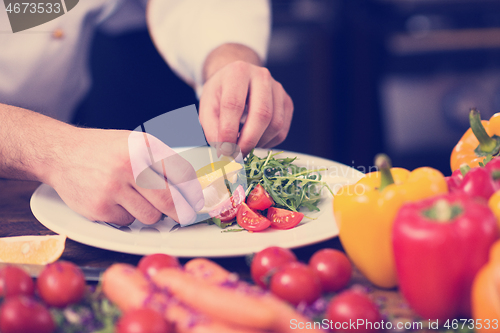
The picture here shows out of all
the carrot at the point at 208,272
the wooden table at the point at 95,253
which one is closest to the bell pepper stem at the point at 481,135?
the wooden table at the point at 95,253

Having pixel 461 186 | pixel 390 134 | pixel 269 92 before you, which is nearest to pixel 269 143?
pixel 269 92

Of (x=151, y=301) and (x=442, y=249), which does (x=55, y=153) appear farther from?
(x=442, y=249)

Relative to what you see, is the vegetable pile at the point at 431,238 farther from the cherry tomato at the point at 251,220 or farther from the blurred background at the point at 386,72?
the blurred background at the point at 386,72

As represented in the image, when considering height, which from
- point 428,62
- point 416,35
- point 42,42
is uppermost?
point 42,42

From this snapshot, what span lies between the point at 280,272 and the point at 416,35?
3177mm

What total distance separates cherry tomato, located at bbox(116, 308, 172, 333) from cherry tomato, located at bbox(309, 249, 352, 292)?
13.2 inches

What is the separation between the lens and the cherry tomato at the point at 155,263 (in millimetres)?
812

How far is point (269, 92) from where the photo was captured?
4.80 ft

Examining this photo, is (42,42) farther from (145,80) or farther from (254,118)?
(254,118)

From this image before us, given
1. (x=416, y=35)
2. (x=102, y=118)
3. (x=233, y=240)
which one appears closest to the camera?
(x=233, y=240)

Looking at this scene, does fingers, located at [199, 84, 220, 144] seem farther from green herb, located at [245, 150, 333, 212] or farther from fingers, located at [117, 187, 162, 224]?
fingers, located at [117, 187, 162, 224]

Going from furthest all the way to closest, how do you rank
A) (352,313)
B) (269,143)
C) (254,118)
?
(269,143)
(254,118)
(352,313)

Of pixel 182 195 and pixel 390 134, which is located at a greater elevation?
pixel 182 195

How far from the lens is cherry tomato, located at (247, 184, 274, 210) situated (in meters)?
1.26
